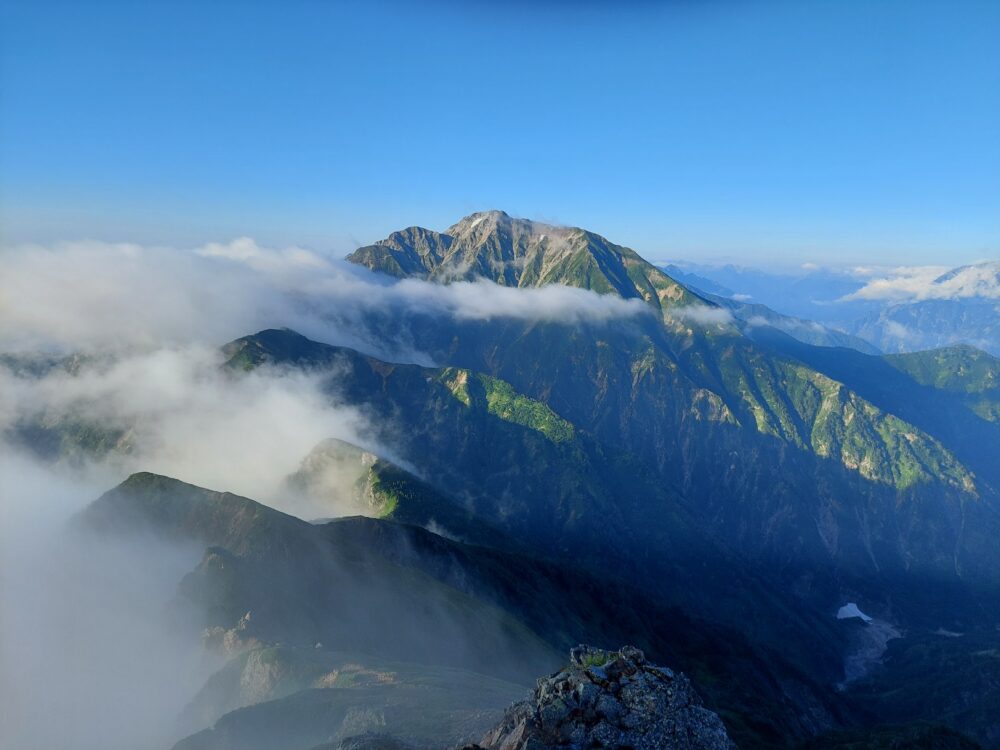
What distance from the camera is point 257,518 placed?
158125 mm

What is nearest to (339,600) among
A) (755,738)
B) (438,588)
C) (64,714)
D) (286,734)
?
(438,588)

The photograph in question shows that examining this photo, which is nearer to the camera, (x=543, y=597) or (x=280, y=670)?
(x=280, y=670)

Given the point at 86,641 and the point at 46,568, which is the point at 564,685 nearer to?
the point at 86,641

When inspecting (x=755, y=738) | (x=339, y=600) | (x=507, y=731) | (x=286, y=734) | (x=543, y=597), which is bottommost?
(x=755, y=738)

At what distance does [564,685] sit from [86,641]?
430ft

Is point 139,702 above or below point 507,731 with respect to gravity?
below

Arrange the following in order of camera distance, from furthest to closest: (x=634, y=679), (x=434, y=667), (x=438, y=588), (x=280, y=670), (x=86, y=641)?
(x=438, y=588)
(x=86, y=641)
(x=434, y=667)
(x=280, y=670)
(x=634, y=679)

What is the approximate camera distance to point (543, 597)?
19375 cm

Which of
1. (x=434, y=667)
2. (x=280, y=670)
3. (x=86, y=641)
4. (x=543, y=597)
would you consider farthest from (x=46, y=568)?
(x=543, y=597)

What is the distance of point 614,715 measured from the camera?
41.0m

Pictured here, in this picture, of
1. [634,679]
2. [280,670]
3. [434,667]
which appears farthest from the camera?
[434,667]

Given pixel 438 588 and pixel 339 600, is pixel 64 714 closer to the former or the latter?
pixel 339 600

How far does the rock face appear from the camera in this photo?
39.8 metres

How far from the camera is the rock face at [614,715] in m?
39.8
